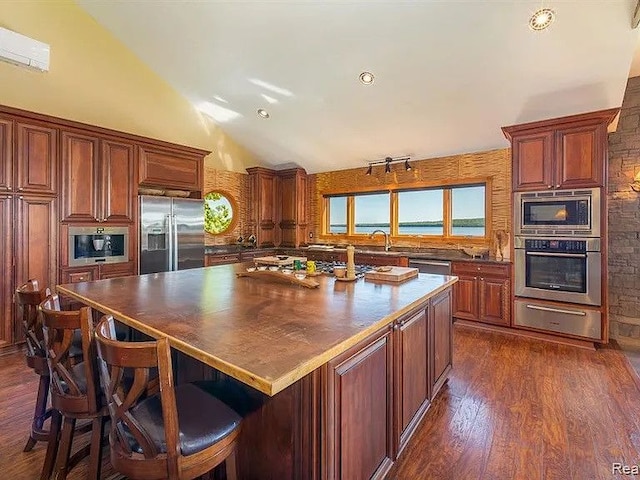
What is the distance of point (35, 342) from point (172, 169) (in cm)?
329

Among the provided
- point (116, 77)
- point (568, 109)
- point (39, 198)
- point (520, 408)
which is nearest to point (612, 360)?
point (520, 408)

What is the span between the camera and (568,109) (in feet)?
11.7

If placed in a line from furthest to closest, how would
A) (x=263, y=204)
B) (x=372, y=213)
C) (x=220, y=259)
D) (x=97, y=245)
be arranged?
(x=263, y=204)
(x=372, y=213)
(x=220, y=259)
(x=97, y=245)

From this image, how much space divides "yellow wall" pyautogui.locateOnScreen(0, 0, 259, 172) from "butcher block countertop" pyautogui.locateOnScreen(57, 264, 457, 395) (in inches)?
109

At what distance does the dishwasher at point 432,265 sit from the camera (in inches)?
169

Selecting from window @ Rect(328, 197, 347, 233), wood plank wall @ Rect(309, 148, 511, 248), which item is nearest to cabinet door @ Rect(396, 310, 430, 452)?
wood plank wall @ Rect(309, 148, 511, 248)

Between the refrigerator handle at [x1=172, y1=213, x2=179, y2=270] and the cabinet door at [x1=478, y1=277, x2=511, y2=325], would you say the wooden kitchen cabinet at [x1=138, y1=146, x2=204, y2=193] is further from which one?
the cabinet door at [x1=478, y1=277, x2=511, y2=325]

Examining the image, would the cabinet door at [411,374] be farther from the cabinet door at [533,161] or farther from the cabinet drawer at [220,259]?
the cabinet drawer at [220,259]

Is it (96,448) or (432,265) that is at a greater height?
(432,265)

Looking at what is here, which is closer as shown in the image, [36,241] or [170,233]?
[36,241]

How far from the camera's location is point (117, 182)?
3.96 metres

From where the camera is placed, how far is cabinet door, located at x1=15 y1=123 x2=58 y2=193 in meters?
3.24

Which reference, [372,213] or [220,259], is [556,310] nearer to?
[372,213]

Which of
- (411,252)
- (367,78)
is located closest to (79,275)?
(367,78)
